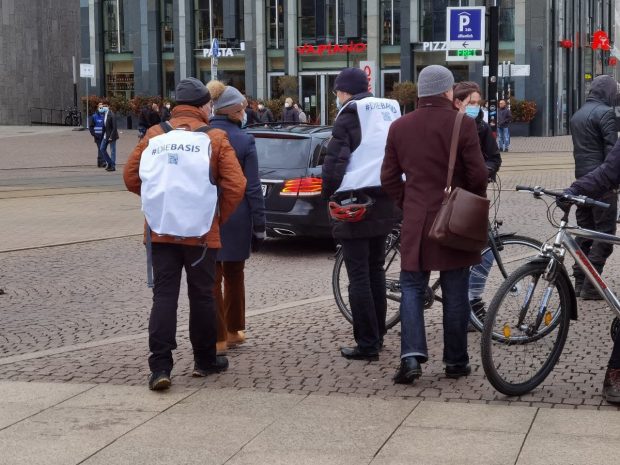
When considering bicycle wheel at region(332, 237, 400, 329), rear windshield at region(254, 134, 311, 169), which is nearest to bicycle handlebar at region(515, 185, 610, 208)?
bicycle wheel at region(332, 237, 400, 329)

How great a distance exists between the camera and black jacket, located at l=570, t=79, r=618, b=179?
9.27m

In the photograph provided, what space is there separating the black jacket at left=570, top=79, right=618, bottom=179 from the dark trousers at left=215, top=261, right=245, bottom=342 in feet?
11.1

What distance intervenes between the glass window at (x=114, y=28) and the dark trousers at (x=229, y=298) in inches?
1930

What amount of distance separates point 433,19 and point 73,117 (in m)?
18.2

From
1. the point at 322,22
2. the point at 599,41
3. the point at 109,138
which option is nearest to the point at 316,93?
the point at 322,22

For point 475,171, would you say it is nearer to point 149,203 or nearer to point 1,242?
point 149,203

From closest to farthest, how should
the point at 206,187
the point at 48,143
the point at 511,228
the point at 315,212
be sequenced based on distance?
the point at 206,187
the point at 315,212
the point at 511,228
the point at 48,143

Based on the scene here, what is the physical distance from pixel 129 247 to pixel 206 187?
7.08 meters

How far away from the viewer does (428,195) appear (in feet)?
20.7

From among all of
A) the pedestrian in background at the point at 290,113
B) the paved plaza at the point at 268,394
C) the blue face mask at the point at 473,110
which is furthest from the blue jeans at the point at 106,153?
the blue face mask at the point at 473,110

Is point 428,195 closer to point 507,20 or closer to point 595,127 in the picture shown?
point 595,127

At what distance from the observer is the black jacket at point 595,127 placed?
9273 mm

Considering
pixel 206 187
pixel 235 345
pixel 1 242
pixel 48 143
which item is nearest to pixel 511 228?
pixel 1 242

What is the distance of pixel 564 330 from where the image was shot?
6293 mm
